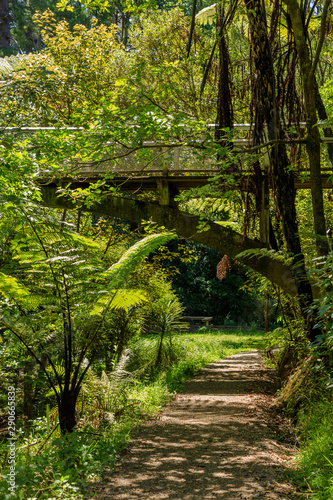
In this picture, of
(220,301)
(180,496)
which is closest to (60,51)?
(180,496)

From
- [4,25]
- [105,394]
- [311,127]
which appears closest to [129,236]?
[105,394]

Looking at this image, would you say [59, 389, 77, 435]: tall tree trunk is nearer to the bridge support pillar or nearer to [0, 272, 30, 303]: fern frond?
[0, 272, 30, 303]: fern frond

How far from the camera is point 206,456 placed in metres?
4.28

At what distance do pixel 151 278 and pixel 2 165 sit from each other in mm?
4728

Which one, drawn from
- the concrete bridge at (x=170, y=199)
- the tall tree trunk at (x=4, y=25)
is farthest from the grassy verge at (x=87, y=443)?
the tall tree trunk at (x=4, y=25)

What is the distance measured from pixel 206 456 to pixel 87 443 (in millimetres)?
1183

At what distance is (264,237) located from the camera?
7.11 metres

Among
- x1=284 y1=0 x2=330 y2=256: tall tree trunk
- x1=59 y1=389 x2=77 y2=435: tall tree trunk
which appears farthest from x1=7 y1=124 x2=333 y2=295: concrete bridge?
x1=59 y1=389 x2=77 y2=435: tall tree trunk

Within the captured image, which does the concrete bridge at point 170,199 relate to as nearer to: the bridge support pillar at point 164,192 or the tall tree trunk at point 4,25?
the bridge support pillar at point 164,192

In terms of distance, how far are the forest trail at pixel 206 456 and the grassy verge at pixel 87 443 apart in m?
0.16

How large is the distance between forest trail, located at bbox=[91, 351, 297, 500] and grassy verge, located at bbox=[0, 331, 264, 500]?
0.16 m

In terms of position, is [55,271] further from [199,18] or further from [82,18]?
[82,18]

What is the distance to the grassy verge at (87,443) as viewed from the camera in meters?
3.21

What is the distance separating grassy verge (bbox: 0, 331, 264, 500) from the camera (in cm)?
321
